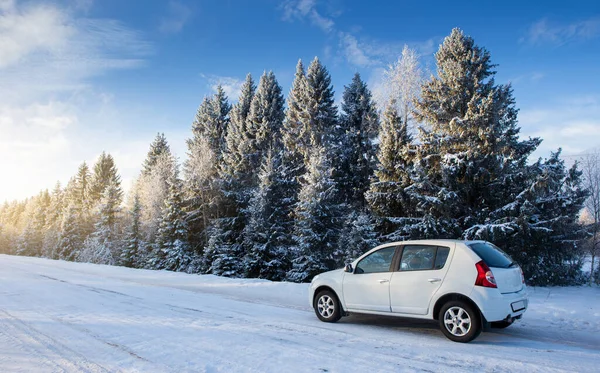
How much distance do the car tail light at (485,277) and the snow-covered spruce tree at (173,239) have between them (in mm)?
26431

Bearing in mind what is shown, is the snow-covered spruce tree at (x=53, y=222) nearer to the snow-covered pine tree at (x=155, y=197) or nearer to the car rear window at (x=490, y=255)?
the snow-covered pine tree at (x=155, y=197)

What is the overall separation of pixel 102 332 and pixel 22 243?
238ft

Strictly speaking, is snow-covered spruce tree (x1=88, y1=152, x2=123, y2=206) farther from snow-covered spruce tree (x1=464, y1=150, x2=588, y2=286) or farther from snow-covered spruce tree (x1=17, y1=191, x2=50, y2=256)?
snow-covered spruce tree (x1=464, y1=150, x2=588, y2=286)

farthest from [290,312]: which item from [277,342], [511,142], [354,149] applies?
[354,149]

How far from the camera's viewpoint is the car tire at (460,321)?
222 inches

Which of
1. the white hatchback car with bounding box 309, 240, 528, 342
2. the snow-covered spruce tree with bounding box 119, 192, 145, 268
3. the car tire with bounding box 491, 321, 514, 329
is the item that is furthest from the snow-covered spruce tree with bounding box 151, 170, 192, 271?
the car tire with bounding box 491, 321, 514, 329

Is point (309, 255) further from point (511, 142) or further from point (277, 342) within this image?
point (277, 342)

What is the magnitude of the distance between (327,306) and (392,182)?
1276cm

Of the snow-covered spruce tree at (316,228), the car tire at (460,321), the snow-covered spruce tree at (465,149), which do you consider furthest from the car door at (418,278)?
the snow-covered spruce tree at (316,228)

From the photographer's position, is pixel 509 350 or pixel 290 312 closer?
pixel 509 350

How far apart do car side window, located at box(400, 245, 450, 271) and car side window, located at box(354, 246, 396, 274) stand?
0.27m

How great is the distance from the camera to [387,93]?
26109 millimetres

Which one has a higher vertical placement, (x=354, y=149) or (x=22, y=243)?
(x=354, y=149)

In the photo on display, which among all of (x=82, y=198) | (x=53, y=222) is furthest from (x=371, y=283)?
(x=53, y=222)
